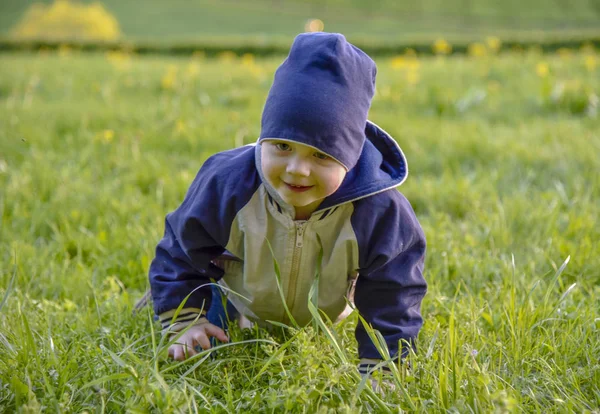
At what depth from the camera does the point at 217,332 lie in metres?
2.22

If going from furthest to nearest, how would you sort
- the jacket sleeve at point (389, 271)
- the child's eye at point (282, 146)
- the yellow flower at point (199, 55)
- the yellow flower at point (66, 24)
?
the yellow flower at point (66, 24) < the yellow flower at point (199, 55) < the jacket sleeve at point (389, 271) < the child's eye at point (282, 146)

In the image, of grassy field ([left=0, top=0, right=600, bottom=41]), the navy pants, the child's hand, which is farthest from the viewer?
grassy field ([left=0, top=0, right=600, bottom=41])

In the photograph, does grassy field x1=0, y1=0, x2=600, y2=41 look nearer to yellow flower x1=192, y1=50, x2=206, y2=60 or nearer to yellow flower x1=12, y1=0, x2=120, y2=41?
yellow flower x1=12, y1=0, x2=120, y2=41

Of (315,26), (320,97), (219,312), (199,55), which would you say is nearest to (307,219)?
(320,97)

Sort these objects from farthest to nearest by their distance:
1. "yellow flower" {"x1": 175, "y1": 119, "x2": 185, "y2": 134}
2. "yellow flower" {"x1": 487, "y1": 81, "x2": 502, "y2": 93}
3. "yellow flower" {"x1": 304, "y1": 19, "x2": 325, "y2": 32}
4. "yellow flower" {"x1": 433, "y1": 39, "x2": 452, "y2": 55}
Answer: "yellow flower" {"x1": 433, "y1": 39, "x2": 452, "y2": 55}
"yellow flower" {"x1": 487, "y1": 81, "x2": 502, "y2": 93}
"yellow flower" {"x1": 175, "y1": 119, "x2": 185, "y2": 134}
"yellow flower" {"x1": 304, "y1": 19, "x2": 325, "y2": 32}

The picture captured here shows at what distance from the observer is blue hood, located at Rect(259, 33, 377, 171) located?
1816 millimetres

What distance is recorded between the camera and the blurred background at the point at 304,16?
33.7 m

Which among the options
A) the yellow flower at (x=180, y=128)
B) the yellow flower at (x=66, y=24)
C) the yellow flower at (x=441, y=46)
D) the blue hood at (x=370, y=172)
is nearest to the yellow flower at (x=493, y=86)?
the yellow flower at (x=441, y=46)

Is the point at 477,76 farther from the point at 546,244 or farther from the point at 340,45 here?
the point at 340,45

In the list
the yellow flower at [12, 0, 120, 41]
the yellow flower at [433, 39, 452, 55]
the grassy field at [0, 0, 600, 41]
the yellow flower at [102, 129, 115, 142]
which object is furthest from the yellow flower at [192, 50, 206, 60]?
the grassy field at [0, 0, 600, 41]

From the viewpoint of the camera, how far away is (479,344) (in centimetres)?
215

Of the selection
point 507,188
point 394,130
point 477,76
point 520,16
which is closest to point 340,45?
point 507,188

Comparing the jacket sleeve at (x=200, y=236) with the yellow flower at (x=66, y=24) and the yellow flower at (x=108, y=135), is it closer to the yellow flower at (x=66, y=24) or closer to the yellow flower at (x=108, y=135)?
the yellow flower at (x=108, y=135)

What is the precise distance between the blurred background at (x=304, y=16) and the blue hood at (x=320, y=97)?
99.7 ft
